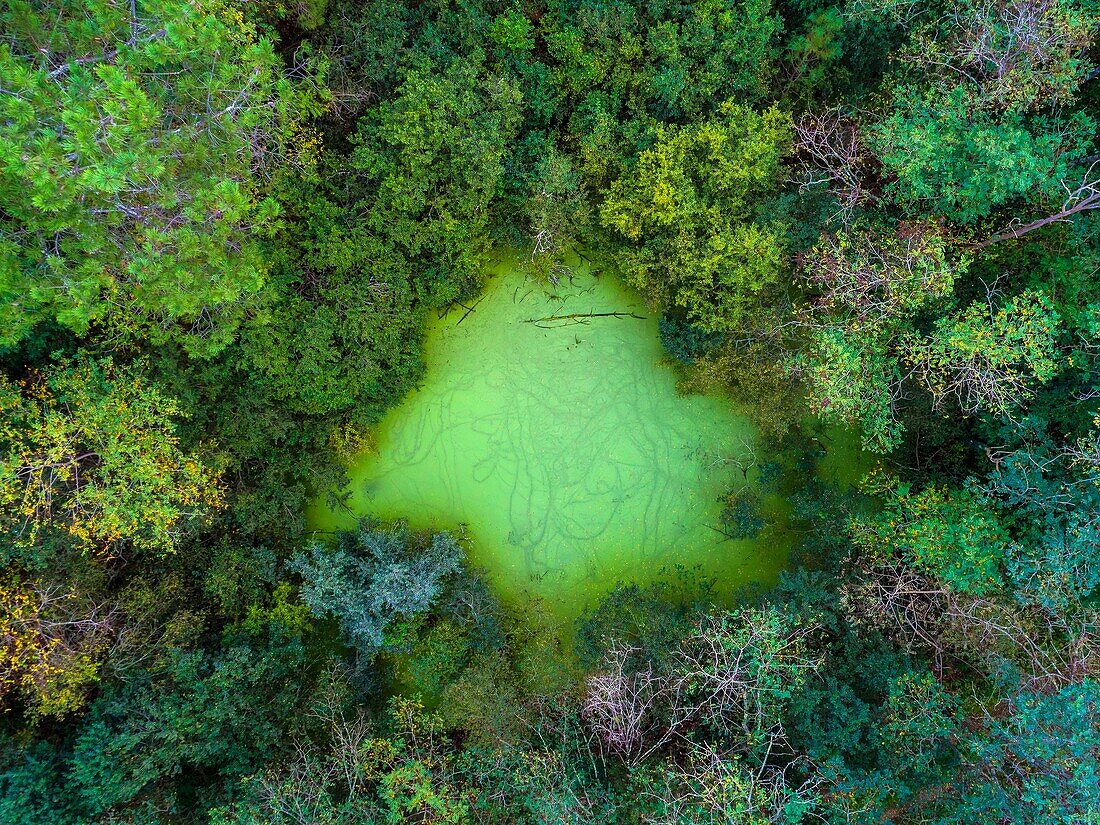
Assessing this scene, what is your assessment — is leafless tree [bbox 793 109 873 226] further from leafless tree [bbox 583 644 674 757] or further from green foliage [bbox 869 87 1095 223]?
leafless tree [bbox 583 644 674 757]

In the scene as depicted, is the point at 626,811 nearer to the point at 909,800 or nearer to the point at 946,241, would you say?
the point at 909,800

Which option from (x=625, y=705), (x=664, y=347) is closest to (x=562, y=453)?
(x=664, y=347)

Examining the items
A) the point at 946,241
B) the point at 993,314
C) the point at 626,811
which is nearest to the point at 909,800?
the point at 626,811

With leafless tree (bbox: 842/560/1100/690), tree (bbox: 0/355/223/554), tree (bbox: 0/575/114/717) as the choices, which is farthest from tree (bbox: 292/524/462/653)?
leafless tree (bbox: 842/560/1100/690)

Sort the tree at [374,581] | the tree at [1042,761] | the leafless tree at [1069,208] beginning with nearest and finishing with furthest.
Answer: the tree at [1042,761] → the leafless tree at [1069,208] → the tree at [374,581]

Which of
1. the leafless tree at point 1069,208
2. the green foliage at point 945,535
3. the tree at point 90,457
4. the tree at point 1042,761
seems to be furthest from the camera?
the green foliage at point 945,535

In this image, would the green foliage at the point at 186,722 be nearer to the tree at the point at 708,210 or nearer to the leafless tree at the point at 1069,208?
the tree at the point at 708,210

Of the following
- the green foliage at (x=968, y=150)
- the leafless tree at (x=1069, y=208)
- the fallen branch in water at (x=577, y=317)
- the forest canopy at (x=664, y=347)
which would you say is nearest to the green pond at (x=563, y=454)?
the fallen branch in water at (x=577, y=317)

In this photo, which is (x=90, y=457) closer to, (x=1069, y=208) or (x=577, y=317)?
(x=577, y=317)
